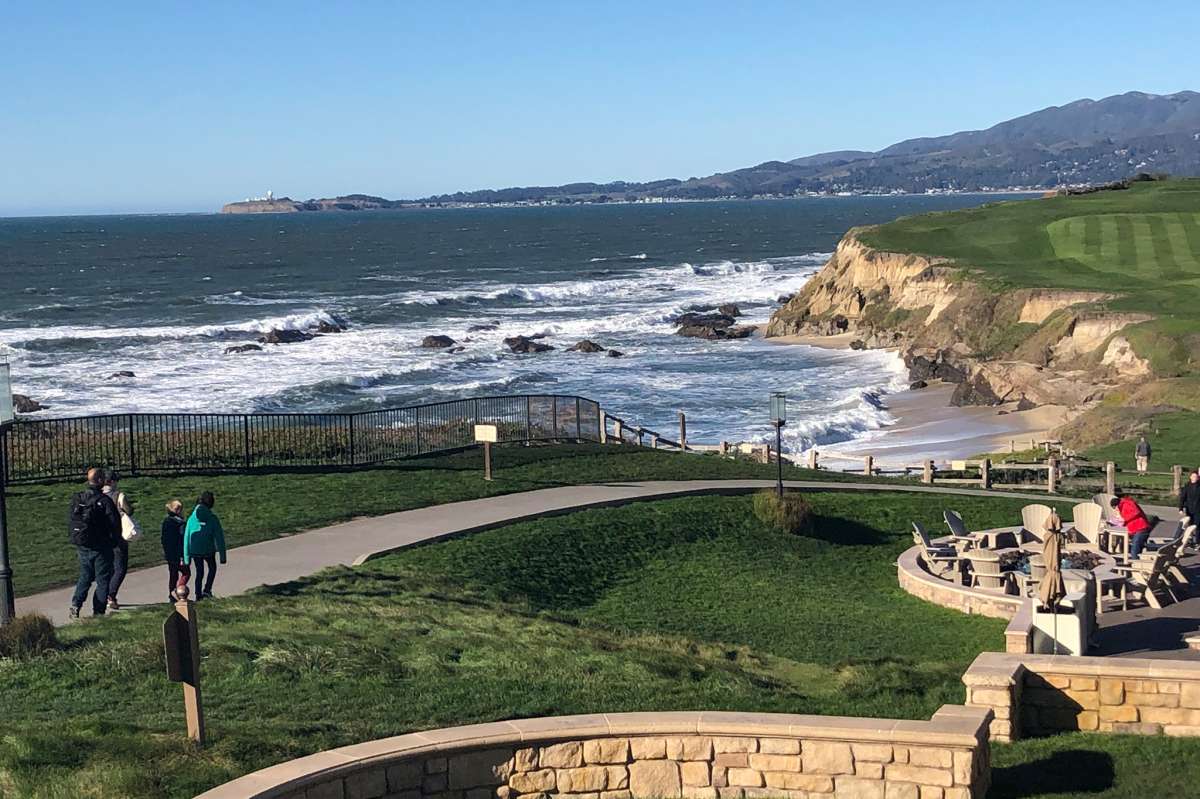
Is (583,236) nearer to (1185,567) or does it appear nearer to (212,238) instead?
(212,238)

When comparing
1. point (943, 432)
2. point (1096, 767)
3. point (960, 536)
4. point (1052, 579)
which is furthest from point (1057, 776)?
point (943, 432)

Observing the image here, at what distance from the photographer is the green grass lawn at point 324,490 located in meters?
19.2

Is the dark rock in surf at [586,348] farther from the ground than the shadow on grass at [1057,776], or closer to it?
closer to it

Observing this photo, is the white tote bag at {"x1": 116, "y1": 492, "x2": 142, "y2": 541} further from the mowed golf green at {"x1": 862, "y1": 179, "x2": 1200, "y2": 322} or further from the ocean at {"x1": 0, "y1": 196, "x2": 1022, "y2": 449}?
the mowed golf green at {"x1": 862, "y1": 179, "x2": 1200, "y2": 322}

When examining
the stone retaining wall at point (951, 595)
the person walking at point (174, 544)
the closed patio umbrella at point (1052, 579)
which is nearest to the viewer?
the closed patio umbrella at point (1052, 579)

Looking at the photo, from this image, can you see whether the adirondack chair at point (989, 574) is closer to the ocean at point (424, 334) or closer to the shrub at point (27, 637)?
the shrub at point (27, 637)

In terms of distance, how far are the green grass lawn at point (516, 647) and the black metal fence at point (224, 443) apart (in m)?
6.45

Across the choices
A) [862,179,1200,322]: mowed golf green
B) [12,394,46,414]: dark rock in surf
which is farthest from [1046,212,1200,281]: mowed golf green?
[12,394,46,414]: dark rock in surf

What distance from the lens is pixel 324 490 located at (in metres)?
23.2

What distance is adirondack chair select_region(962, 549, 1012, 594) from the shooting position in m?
18.6

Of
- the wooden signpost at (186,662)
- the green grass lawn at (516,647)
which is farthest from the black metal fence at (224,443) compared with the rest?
the wooden signpost at (186,662)

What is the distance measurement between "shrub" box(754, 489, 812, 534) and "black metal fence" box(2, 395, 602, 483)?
6.92 m

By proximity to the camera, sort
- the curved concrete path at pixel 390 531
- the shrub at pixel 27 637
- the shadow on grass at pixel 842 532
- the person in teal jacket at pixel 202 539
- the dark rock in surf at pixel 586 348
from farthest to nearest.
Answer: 1. the dark rock in surf at pixel 586 348
2. the shadow on grass at pixel 842 532
3. the curved concrete path at pixel 390 531
4. the person in teal jacket at pixel 202 539
5. the shrub at pixel 27 637

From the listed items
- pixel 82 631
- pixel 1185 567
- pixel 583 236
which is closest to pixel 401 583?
pixel 82 631
